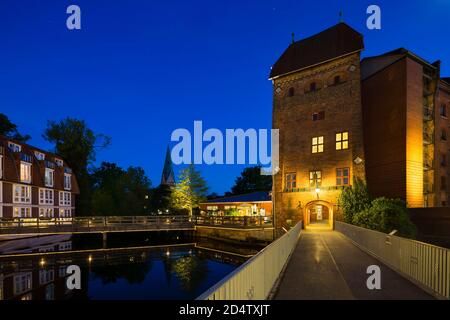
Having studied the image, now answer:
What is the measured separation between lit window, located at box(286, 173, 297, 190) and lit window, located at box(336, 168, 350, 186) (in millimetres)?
4042

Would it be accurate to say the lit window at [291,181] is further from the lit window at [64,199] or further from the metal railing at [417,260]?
the lit window at [64,199]

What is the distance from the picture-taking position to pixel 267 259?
693 centimetres

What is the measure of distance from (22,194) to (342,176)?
34767mm

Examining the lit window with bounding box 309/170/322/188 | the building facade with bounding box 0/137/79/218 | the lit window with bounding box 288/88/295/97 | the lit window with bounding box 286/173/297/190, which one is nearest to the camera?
the lit window with bounding box 309/170/322/188

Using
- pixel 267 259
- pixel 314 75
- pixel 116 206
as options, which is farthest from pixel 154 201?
pixel 267 259

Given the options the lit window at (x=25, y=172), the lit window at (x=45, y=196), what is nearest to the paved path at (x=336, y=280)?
the lit window at (x=25, y=172)

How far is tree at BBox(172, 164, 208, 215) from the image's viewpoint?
50.1m

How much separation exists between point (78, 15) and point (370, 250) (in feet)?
62.2

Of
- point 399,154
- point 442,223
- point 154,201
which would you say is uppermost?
point 399,154

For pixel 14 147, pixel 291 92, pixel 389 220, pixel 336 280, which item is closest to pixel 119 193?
pixel 14 147

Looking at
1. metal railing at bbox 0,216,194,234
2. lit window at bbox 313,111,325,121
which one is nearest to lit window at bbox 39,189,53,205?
metal railing at bbox 0,216,194,234

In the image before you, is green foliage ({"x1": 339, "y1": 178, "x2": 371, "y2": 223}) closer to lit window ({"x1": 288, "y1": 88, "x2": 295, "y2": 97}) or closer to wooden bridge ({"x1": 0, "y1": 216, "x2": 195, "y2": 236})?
lit window ({"x1": 288, "y1": 88, "x2": 295, "y2": 97})
